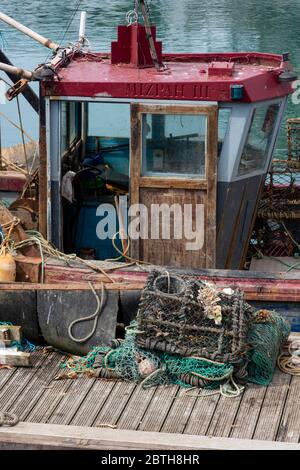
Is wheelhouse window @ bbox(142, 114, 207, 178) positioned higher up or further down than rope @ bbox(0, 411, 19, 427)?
higher up

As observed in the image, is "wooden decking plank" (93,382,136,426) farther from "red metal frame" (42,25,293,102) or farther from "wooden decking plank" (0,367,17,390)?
"red metal frame" (42,25,293,102)

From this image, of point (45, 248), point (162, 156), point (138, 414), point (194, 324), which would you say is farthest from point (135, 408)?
point (162, 156)

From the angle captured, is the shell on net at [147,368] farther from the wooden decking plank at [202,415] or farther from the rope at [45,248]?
the rope at [45,248]

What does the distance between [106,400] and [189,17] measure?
24.4 m

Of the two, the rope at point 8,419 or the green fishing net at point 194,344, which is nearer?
the rope at point 8,419

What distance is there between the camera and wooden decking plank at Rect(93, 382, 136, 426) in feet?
21.3

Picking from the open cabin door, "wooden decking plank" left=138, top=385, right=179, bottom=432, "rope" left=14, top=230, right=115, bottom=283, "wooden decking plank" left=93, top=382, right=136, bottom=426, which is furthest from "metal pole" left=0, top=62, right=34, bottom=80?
"wooden decking plank" left=138, top=385, right=179, bottom=432

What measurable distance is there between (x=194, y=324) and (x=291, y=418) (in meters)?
0.93

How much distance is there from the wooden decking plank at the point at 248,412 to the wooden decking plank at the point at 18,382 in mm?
1541

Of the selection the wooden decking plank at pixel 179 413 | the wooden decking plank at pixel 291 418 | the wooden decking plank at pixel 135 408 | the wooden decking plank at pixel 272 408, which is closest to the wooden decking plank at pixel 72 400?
the wooden decking plank at pixel 135 408

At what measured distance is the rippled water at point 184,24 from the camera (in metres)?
24.3

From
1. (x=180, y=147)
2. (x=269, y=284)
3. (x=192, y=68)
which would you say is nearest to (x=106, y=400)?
(x=269, y=284)

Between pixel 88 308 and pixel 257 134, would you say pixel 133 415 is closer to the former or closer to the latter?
pixel 88 308
